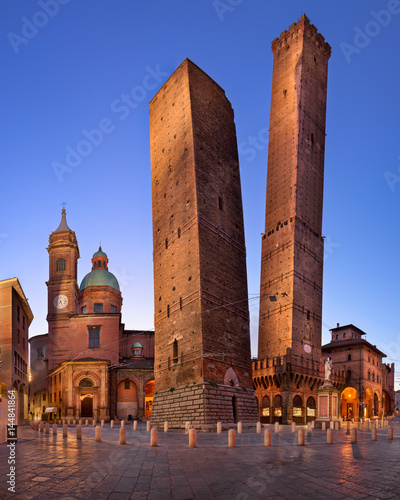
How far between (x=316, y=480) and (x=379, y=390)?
72.6 metres

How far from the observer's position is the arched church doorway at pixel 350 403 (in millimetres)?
66688

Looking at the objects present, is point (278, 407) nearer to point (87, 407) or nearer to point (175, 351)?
point (175, 351)

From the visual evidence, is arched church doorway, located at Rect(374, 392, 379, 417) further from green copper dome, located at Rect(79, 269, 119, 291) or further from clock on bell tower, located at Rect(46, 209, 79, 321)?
clock on bell tower, located at Rect(46, 209, 79, 321)

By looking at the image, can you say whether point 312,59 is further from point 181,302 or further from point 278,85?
point 181,302

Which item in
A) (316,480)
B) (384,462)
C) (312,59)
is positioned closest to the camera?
(316,480)

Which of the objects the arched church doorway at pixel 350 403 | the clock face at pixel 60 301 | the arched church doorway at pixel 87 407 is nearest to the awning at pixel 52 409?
the arched church doorway at pixel 87 407

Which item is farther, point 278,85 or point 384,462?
point 278,85

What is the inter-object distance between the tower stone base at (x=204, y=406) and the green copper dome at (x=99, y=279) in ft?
92.5

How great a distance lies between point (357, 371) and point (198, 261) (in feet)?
149

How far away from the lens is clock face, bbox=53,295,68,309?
58278 mm

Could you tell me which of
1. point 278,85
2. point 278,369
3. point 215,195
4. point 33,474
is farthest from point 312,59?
point 33,474

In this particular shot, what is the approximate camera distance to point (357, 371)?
68.5m

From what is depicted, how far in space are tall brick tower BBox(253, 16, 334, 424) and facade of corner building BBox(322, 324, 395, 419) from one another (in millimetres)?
9046

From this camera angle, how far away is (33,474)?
10844 millimetres
